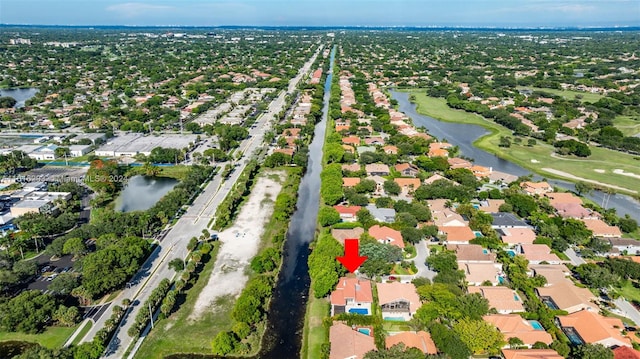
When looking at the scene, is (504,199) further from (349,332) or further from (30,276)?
(30,276)

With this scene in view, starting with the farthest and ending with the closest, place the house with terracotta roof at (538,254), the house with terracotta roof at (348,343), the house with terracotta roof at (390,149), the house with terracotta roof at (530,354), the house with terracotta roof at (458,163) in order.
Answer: the house with terracotta roof at (390,149) < the house with terracotta roof at (458,163) < the house with terracotta roof at (538,254) < the house with terracotta roof at (348,343) < the house with terracotta roof at (530,354)

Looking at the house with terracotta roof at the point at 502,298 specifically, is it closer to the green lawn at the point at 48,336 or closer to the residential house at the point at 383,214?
the residential house at the point at 383,214

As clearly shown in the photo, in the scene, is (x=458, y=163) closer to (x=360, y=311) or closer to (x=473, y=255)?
(x=473, y=255)

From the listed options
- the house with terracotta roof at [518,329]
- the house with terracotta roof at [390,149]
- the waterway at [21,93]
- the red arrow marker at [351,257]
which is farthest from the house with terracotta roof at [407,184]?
the waterway at [21,93]

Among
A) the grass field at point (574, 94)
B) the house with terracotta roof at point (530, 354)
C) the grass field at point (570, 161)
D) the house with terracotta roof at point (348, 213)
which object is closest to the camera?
the house with terracotta roof at point (530, 354)

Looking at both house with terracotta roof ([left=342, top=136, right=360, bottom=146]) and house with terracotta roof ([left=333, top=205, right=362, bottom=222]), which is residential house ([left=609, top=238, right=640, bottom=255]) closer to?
house with terracotta roof ([left=333, top=205, right=362, bottom=222])

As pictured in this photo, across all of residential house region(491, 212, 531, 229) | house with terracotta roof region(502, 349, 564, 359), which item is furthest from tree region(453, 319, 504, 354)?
residential house region(491, 212, 531, 229)

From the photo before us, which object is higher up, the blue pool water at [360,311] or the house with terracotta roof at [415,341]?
the house with terracotta roof at [415,341]

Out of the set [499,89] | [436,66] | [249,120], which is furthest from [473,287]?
[436,66]
